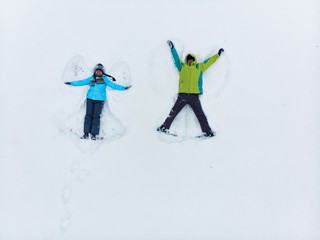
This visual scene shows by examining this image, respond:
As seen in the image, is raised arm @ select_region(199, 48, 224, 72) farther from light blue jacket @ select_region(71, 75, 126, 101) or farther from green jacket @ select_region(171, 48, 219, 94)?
light blue jacket @ select_region(71, 75, 126, 101)

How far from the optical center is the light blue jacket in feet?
11.2

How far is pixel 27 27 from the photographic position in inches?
140

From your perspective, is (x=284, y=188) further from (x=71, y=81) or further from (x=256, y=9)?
(x=71, y=81)

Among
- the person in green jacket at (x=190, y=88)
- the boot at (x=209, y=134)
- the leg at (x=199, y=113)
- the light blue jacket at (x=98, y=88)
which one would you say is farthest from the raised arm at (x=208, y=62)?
the light blue jacket at (x=98, y=88)

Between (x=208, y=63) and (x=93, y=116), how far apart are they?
1676mm

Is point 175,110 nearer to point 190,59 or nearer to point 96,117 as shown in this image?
point 190,59

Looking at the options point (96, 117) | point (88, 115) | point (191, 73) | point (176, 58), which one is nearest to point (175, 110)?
point (191, 73)

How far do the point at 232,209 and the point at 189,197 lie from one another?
0.59 meters

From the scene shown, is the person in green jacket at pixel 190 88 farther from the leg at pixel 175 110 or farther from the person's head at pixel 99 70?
the person's head at pixel 99 70

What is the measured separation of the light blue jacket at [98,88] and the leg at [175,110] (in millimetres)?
719

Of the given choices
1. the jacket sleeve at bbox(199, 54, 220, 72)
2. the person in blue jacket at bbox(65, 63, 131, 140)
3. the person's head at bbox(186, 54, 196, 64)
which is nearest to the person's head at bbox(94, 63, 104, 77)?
the person in blue jacket at bbox(65, 63, 131, 140)

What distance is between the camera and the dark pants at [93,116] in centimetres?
342

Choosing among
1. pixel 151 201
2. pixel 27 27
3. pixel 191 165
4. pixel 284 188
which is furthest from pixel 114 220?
pixel 27 27

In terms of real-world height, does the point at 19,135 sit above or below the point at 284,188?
above
